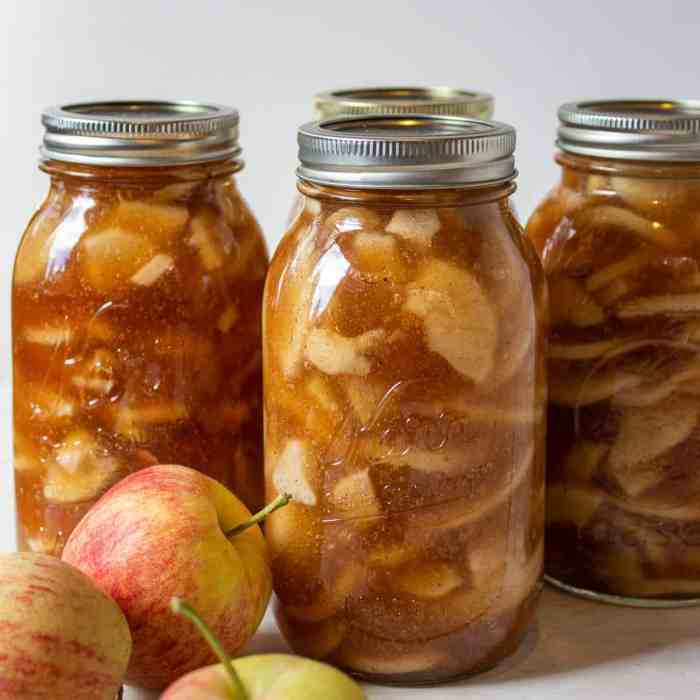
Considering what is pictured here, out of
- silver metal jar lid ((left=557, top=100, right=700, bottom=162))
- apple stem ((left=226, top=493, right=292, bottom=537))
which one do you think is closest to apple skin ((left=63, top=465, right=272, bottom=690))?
apple stem ((left=226, top=493, right=292, bottom=537))

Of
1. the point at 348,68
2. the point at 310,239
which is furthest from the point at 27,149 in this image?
the point at 310,239

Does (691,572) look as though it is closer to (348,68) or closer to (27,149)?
(348,68)

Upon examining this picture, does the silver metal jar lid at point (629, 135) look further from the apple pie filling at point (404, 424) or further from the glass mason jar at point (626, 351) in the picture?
the apple pie filling at point (404, 424)

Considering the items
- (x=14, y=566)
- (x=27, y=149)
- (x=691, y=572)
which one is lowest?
(x=691, y=572)

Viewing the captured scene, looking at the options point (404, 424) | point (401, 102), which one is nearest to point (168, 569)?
point (404, 424)

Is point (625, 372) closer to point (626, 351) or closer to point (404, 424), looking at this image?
point (626, 351)

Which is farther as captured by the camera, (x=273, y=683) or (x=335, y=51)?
(x=335, y=51)

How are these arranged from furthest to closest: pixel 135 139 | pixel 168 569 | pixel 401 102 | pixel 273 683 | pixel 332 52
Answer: pixel 332 52, pixel 401 102, pixel 135 139, pixel 168 569, pixel 273 683
